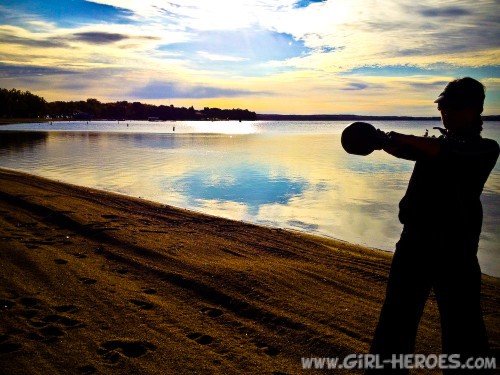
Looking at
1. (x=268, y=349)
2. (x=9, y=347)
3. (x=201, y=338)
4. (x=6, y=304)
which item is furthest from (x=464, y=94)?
(x=6, y=304)

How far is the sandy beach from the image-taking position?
163 inches

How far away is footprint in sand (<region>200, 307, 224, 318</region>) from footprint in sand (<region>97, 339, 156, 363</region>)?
3.17 feet

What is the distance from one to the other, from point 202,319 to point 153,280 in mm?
A: 1545

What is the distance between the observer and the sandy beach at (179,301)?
415cm

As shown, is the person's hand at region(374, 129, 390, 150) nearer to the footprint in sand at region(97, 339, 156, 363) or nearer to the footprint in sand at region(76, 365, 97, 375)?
the footprint in sand at region(97, 339, 156, 363)

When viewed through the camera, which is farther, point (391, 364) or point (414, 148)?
point (391, 364)

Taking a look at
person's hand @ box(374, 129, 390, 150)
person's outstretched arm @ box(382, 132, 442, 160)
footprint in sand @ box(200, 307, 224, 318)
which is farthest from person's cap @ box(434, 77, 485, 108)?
footprint in sand @ box(200, 307, 224, 318)

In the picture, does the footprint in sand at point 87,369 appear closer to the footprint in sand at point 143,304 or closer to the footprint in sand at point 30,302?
the footprint in sand at point 143,304

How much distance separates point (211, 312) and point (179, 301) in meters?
0.55

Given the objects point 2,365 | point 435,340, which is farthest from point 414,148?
point 2,365

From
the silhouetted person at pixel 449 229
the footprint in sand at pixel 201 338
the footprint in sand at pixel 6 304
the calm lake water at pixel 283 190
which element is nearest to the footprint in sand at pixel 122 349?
the footprint in sand at pixel 201 338

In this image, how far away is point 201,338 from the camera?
4535 mm

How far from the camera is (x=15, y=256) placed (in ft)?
22.4

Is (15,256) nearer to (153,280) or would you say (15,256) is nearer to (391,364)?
(153,280)
